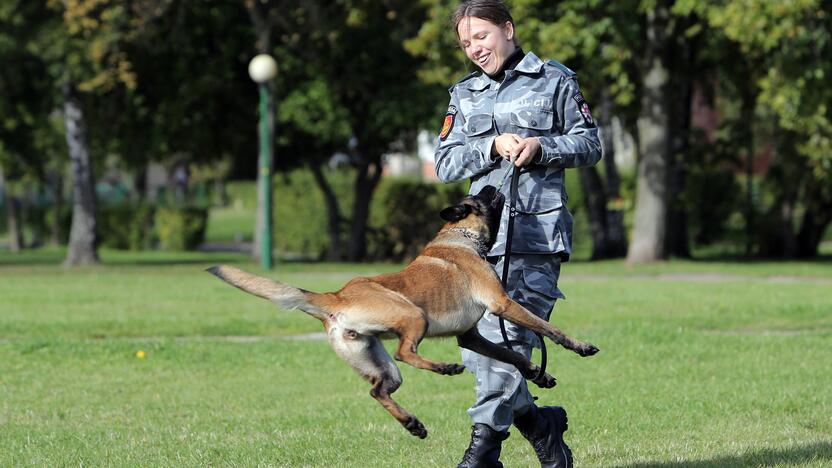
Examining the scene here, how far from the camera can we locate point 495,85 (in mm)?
5133

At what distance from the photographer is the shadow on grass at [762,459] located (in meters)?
5.84

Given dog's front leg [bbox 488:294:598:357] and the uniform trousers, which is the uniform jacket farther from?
dog's front leg [bbox 488:294:598:357]

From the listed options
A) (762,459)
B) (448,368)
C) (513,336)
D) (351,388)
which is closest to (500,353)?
(513,336)

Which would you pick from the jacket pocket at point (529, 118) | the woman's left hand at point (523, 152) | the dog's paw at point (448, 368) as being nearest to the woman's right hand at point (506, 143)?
the woman's left hand at point (523, 152)

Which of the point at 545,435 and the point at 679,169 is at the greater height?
the point at 679,169

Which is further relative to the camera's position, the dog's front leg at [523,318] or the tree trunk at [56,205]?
the tree trunk at [56,205]

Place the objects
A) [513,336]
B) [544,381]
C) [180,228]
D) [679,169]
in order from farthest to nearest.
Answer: [180,228] → [679,169] → [513,336] → [544,381]

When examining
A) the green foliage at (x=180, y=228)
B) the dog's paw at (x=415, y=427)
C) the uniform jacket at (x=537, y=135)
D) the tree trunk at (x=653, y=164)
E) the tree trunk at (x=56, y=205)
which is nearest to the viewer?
the dog's paw at (x=415, y=427)

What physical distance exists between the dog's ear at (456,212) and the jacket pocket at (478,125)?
1.24 feet

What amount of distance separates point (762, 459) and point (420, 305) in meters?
2.28

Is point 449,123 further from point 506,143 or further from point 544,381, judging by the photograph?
point 544,381

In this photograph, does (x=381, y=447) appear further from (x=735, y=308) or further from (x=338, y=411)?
(x=735, y=308)

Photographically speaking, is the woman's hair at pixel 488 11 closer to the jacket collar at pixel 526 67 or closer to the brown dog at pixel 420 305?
the jacket collar at pixel 526 67

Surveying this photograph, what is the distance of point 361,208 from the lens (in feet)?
93.9
